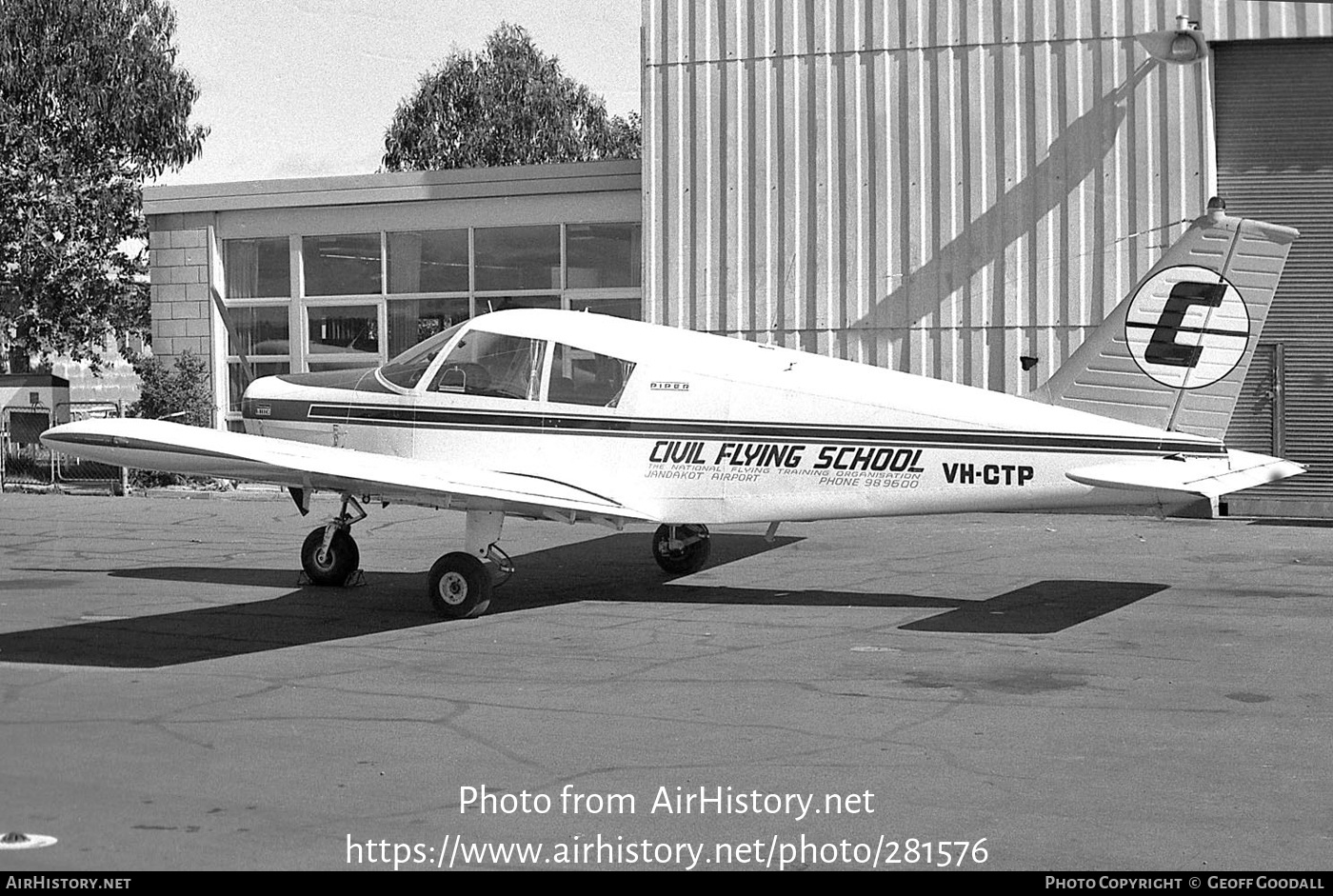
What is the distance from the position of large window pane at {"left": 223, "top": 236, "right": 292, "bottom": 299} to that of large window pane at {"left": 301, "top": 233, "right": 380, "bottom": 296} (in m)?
0.37

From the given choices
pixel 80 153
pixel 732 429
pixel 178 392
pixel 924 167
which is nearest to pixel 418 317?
pixel 178 392

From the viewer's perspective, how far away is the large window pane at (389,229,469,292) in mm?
22578

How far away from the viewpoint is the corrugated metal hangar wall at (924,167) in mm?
18438

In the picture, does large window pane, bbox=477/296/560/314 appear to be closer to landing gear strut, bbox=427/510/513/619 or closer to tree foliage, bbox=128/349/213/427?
tree foliage, bbox=128/349/213/427

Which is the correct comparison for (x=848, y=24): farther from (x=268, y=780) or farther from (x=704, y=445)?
(x=268, y=780)

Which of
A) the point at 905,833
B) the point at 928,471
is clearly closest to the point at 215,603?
the point at 928,471

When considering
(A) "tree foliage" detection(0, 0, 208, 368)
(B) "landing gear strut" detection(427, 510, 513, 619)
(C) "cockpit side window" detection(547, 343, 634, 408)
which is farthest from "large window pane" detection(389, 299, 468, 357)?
(A) "tree foliage" detection(0, 0, 208, 368)

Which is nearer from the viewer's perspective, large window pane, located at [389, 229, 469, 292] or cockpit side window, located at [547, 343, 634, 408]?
cockpit side window, located at [547, 343, 634, 408]

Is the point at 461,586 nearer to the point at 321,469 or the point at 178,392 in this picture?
the point at 321,469

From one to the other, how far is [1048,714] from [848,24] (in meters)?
13.3

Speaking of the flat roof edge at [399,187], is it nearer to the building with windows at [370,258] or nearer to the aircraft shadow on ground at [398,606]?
the building with windows at [370,258]

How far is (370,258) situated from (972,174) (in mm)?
8992

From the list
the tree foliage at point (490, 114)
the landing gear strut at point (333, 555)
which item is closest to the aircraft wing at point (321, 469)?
the landing gear strut at point (333, 555)

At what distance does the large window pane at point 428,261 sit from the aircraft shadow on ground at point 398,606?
8.81 metres
